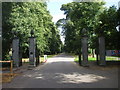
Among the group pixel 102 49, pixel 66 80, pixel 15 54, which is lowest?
pixel 66 80

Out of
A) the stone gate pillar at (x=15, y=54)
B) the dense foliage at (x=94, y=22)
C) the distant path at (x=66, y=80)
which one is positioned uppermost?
the dense foliage at (x=94, y=22)

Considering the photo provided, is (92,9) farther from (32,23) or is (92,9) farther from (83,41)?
(83,41)

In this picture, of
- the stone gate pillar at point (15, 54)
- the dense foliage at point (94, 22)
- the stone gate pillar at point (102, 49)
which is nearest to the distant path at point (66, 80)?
Result: the stone gate pillar at point (102, 49)

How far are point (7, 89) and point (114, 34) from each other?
49.7 ft

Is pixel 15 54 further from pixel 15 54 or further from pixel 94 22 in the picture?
pixel 94 22

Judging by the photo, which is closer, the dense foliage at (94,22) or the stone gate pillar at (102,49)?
the stone gate pillar at (102,49)

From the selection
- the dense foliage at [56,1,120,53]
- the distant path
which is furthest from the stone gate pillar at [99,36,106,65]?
the distant path

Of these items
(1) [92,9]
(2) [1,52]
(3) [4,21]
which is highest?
(1) [92,9]

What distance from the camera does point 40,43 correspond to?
106 feet

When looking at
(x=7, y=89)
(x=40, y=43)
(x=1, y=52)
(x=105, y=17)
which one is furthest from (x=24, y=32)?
(x=7, y=89)

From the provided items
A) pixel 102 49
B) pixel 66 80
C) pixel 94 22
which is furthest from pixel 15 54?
pixel 94 22

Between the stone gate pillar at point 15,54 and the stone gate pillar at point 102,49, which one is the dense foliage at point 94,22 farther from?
the stone gate pillar at point 15,54

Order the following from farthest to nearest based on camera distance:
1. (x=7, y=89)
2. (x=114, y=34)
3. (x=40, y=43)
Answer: (x=40, y=43) → (x=114, y=34) → (x=7, y=89)

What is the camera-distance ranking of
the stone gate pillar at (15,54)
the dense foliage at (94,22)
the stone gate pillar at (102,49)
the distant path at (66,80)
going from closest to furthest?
the distant path at (66,80)
the stone gate pillar at (102,49)
the stone gate pillar at (15,54)
the dense foliage at (94,22)
